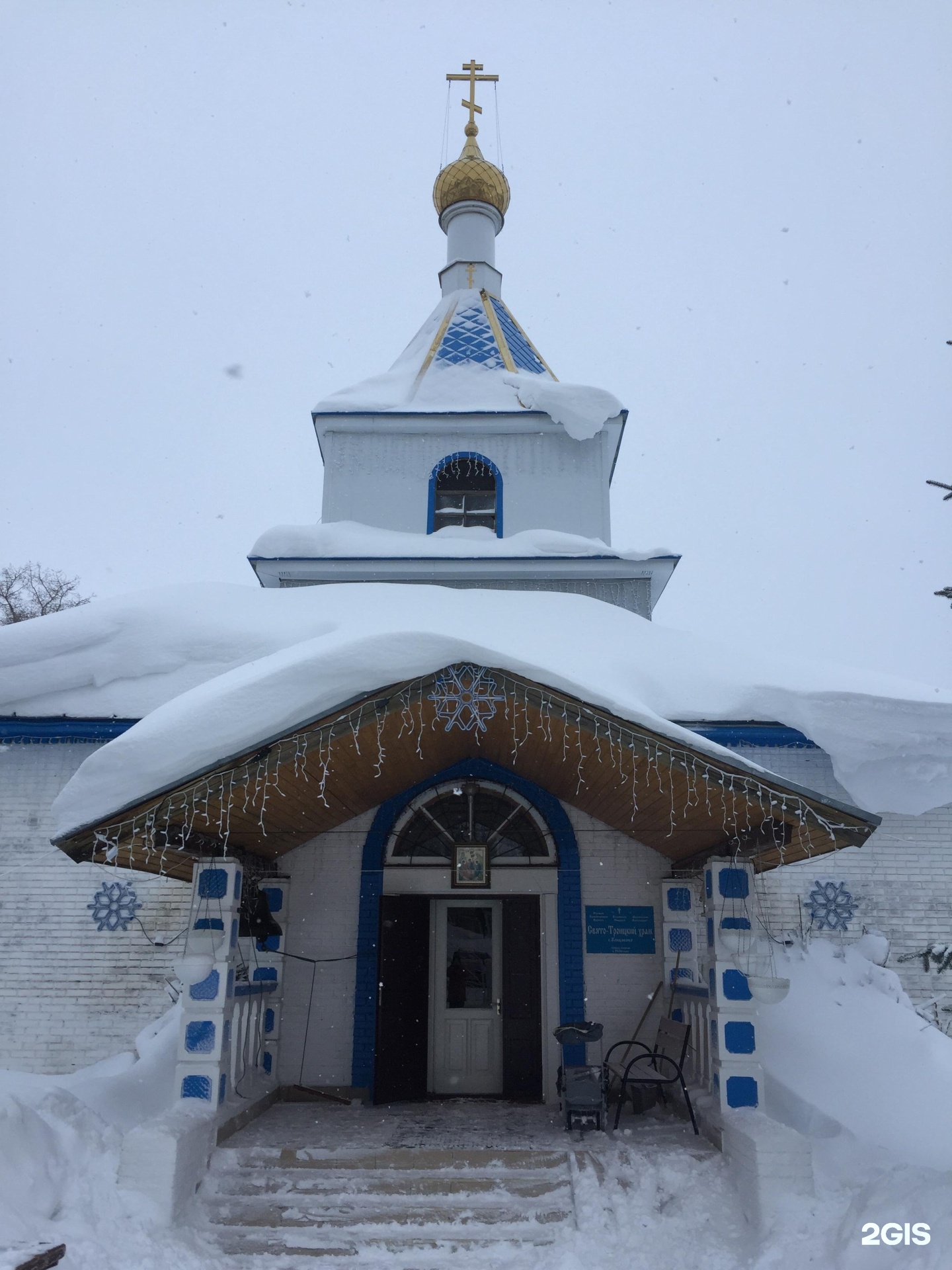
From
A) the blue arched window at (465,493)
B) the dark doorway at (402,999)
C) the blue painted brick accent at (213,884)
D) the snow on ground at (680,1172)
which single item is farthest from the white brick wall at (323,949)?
the blue arched window at (465,493)

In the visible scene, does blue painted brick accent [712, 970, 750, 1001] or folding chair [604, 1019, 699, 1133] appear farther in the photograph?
folding chair [604, 1019, 699, 1133]

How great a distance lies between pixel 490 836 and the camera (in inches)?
351

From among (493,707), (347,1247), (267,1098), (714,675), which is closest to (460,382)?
(714,675)

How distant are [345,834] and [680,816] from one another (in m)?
3.42

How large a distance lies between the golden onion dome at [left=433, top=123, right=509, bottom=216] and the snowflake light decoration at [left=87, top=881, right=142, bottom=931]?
12.4m

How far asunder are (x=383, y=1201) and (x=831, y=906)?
491 centimetres

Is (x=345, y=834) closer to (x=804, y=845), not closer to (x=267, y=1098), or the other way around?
(x=267, y=1098)

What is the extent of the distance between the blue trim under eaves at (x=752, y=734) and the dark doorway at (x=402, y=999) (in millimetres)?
3177

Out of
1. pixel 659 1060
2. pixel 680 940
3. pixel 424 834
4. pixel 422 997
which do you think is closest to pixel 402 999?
pixel 422 997

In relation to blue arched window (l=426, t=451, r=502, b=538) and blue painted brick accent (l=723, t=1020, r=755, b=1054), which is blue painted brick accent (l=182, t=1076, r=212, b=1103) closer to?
blue painted brick accent (l=723, t=1020, r=755, b=1054)

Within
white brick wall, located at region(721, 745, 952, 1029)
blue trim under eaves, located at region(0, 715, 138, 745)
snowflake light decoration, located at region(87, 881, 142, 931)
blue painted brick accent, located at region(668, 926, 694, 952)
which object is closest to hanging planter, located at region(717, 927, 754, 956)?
blue painted brick accent, located at region(668, 926, 694, 952)

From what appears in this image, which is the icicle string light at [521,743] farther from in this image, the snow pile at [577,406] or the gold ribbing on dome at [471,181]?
the gold ribbing on dome at [471,181]

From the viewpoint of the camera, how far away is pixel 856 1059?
730 cm

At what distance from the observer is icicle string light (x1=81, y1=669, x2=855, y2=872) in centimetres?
552
